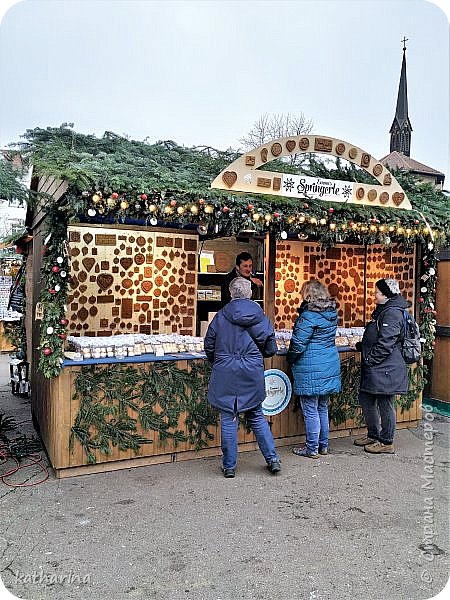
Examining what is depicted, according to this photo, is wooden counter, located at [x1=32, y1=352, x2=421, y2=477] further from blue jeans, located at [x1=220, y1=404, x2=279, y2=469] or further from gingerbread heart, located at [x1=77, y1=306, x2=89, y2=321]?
gingerbread heart, located at [x1=77, y1=306, x2=89, y2=321]

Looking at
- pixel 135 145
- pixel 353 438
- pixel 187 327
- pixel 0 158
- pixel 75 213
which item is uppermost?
pixel 135 145

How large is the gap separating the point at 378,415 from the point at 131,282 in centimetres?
329

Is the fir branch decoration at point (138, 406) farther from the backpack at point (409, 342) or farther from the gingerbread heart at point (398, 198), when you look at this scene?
the gingerbread heart at point (398, 198)

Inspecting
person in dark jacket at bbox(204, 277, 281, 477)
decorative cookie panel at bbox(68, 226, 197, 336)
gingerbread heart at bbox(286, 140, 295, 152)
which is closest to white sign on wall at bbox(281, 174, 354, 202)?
gingerbread heart at bbox(286, 140, 295, 152)

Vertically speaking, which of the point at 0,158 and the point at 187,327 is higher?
the point at 0,158

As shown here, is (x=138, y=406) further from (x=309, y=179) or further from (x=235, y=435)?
(x=309, y=179)

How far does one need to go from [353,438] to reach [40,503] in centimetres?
357

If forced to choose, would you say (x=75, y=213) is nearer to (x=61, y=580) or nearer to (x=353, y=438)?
(x=61, y=580)

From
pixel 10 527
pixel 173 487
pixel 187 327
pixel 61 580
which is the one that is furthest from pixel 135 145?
pixel 61 580

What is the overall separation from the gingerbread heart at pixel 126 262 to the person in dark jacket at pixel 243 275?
1.34 metres

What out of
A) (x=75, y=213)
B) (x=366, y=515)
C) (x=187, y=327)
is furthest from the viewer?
(x=187, y=327)

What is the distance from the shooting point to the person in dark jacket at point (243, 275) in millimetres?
7180

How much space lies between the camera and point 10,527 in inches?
156

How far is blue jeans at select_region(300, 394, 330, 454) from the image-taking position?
554cm
